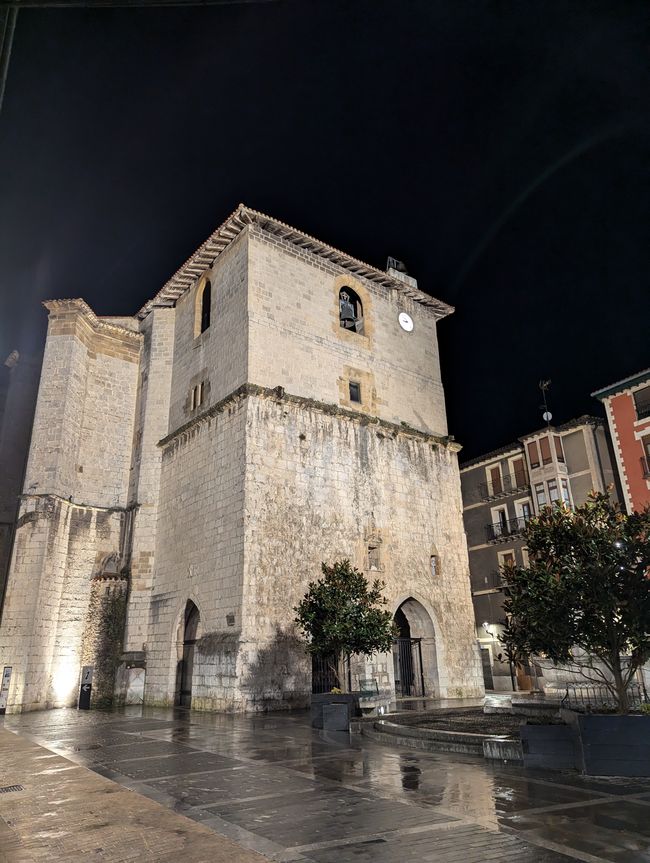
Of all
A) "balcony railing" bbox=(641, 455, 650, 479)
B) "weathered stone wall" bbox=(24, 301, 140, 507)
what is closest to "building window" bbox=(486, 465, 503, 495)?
"balcony railing" bbox=(641, 455, 650, 479)

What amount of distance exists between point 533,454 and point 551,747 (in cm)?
2780

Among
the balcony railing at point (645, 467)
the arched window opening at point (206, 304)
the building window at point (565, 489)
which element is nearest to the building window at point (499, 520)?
the building window at point (565, 489)

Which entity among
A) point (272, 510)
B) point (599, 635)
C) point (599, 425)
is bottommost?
point (599, 635)

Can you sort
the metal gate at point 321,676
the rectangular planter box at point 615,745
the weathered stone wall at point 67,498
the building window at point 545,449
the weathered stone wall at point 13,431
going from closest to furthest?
the rectangular planter box at point 615,745 < the metal gate at point 321,676 < the weathered stone wall at point 67,498 < the weathered stone wall at point 13,431 < the building window at point 545,449

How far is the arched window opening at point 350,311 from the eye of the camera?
→ 23.9 meters

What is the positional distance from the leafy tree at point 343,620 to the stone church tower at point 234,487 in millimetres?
3098

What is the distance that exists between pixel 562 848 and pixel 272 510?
14.0 metres

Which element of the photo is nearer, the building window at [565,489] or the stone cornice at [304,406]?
the stone cornice at [304,406]

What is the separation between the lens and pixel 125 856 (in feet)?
14.4

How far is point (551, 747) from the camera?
25.3 ft

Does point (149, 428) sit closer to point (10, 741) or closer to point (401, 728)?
point (10, 741)

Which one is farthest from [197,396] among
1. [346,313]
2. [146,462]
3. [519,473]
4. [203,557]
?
[519,473]

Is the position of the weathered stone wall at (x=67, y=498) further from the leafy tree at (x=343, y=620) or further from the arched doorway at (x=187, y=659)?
the leafy tree at (x=343, y=620)

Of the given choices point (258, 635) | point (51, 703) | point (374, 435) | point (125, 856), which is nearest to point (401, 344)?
point (374, 435)
